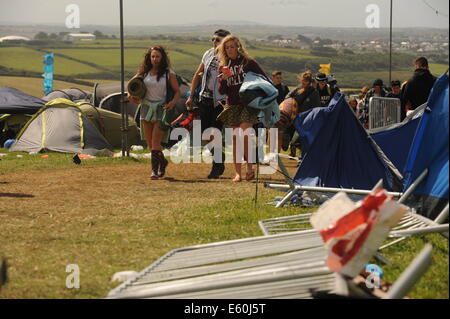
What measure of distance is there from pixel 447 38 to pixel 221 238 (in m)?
3.15

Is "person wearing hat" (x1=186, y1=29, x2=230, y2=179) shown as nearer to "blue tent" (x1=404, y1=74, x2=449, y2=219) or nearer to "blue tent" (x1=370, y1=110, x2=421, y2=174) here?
"blue tent" (x1=370, y1=110, x2=421, y2=174)

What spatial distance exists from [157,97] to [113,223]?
434 centimetres

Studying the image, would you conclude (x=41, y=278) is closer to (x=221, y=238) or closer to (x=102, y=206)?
(x=221, y=238)

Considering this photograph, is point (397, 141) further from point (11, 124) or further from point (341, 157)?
point (11, 124)

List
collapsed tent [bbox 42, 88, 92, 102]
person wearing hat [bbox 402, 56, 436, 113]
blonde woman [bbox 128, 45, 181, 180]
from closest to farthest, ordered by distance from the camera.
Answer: blonde woman [bbox 128, 45, 181, 180] < person wearing hat [bbox 402, 56, 436, 113] < collapsed tent [bbox 42, 88, 92, 102]

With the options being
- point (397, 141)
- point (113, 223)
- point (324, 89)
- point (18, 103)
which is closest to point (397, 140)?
point (397, 141)

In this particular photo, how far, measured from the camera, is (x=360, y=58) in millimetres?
82688

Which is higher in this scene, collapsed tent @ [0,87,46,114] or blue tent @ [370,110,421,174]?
blue tent @ [370,110,421,174]

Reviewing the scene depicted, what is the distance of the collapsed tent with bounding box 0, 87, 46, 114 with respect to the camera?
2136cm

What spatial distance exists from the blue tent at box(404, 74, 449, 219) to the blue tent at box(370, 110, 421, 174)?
3309 millimetres

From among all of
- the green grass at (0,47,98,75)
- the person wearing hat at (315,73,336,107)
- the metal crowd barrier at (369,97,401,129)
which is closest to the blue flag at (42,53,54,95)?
the person wearing hat at (315,73,336,107)

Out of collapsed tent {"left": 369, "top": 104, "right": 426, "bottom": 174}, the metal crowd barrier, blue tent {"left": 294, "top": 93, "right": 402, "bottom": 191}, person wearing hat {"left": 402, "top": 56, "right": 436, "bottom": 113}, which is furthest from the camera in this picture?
the metal crowd barrier

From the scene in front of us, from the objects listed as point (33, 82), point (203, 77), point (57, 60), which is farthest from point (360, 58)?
point (203, 77)

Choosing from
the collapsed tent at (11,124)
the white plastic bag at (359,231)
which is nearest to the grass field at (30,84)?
the collapsed tent at (11,124)
